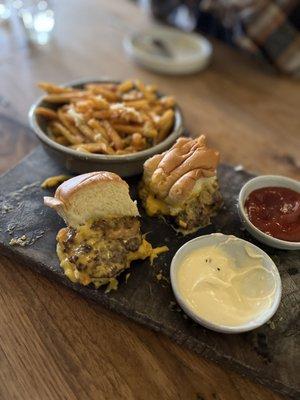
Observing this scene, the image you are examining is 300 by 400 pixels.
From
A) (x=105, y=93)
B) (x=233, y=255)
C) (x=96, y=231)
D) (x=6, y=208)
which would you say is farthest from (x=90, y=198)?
(x=105, y=93)

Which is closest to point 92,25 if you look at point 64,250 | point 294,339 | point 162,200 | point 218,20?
point 218,20

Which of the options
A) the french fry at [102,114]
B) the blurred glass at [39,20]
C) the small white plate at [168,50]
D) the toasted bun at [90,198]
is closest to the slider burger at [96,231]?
the toasted bun at [90,198]

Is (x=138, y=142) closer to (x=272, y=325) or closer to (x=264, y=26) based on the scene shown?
(x=272, y=325)

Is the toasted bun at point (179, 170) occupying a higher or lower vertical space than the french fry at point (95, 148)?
higher

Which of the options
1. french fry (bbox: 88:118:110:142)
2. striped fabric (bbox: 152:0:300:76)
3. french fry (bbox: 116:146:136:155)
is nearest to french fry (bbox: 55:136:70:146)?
french fry (bbox: 88:118:110:142)

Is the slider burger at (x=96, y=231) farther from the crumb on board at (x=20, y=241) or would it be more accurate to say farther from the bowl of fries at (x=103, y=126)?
the bowl of fries at (x=103, y=126)

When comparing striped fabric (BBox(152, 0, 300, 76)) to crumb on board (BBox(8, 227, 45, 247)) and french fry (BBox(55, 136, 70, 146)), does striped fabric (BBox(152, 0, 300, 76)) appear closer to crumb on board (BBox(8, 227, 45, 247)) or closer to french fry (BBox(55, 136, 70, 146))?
french fry (BBox(55, 136, 70, 146))
